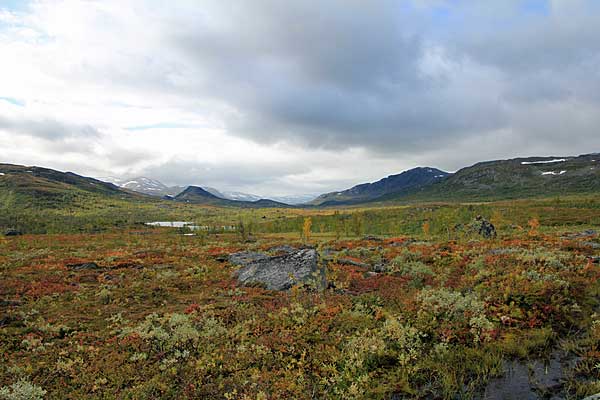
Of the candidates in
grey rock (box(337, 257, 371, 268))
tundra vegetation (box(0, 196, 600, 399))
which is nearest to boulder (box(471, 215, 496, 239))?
tundra vegetation (box(0, 196, 600, 399))

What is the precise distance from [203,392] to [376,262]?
1919 centimetres

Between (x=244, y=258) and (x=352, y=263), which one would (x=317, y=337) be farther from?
(x=244, y=258)

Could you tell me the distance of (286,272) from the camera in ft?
66.2

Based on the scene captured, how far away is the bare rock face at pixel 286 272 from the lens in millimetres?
18469

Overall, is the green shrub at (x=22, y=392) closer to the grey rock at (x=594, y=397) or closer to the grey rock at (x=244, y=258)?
the grey rock at (x=594, y=397)

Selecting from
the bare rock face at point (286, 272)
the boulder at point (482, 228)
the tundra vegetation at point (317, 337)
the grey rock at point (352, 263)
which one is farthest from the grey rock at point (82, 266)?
the boulder at point (482, 228)

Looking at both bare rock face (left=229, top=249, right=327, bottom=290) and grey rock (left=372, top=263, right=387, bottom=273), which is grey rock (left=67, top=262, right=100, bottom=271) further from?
grey rock (left=372, top=263, right=387, bottom=273)

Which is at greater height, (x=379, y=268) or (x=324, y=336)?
(x=379, y=268)

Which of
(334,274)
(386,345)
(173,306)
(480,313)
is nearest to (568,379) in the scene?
(480,313)

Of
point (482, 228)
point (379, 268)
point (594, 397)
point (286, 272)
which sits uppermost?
point (482, 228)

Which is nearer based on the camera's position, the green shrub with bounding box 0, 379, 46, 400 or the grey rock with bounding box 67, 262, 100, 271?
the green shrub with bounding box 0, 379, 46, 400

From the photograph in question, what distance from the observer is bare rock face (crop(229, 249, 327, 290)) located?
18469mm

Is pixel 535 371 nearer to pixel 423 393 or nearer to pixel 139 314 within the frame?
pixel 423 393

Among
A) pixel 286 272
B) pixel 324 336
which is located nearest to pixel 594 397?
pixel 324 336
